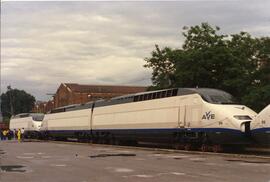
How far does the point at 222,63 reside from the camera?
39.7 meters

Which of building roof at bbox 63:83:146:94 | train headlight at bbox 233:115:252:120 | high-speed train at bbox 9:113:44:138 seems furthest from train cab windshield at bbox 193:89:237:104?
building roof at bbox 63:83:146:94

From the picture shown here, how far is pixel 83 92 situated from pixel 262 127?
332ft

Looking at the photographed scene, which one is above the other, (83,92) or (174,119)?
(83,92)

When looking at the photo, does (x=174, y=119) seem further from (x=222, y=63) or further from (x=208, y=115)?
(x=222, y=63)

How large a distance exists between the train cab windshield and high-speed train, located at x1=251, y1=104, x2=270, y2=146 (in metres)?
3.74

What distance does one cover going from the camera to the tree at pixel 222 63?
37875mm

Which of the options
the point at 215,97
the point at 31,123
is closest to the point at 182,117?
the point at 215,97

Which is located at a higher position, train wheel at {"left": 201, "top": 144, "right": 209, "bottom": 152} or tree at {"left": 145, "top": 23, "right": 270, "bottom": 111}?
tree at {"left": 145, "top": 23, "right": 270, "bottom": 111}

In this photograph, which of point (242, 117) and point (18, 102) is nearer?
point (242, 117)

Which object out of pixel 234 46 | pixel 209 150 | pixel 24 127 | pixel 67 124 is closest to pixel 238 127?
pixel 209 150

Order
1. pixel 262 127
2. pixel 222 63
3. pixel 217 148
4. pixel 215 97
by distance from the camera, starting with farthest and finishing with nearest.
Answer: pixel 222 63, pixel 215 97, pixel 217 148, pixel 262 127

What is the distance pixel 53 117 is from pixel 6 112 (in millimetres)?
97004

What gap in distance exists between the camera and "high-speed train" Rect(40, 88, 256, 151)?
2786 centimetres

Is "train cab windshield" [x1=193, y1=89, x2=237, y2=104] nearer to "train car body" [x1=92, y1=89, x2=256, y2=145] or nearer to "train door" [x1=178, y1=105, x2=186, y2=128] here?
"train car body" [x1=92, y1=89, x2=256, y2=145]
